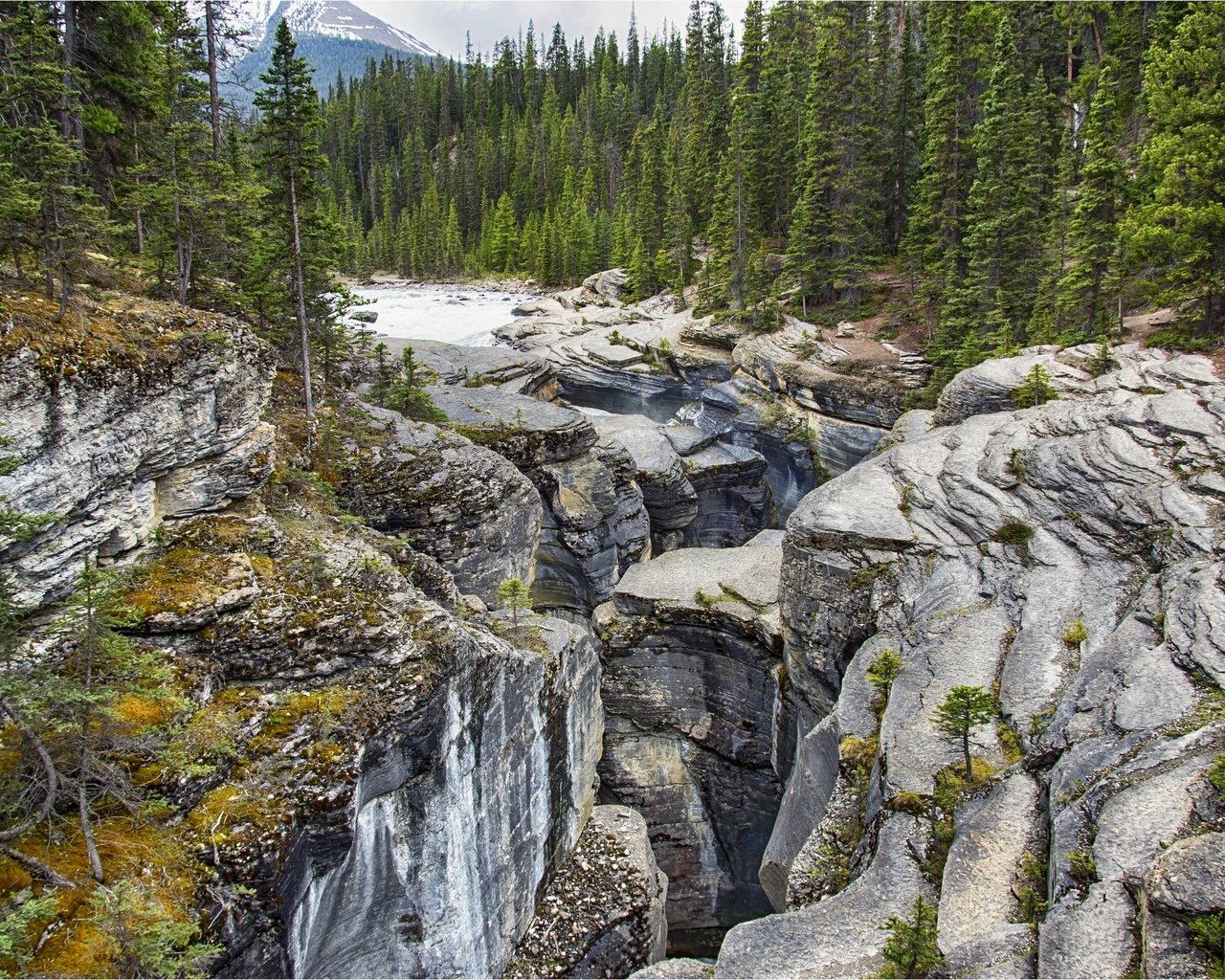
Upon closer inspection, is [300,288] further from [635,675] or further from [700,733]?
[700,733]

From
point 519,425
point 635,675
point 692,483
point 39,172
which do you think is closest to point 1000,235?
point 692,483

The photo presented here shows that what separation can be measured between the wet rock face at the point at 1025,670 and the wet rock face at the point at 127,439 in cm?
1286

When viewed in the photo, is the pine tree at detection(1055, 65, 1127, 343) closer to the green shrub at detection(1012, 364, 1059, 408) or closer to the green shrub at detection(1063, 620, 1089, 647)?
the green shrub at detection(1012, 364, 1059, 408)

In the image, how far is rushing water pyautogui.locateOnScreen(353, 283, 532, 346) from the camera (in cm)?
5516

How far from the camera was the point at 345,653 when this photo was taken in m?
14.5

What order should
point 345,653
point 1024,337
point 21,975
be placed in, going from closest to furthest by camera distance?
point 21,975 → point 345,653 → point 1024,337

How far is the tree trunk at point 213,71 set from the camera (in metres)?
22.6

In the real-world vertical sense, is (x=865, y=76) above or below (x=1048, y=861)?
above

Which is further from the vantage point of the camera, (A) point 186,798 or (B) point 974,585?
(B) point 974,585

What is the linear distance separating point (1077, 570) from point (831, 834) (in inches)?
316

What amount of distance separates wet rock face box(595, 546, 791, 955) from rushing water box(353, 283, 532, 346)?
2879cm

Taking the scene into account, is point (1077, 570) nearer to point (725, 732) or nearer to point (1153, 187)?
point (725, 732)

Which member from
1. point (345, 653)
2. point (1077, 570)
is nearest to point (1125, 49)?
point (1077, 570)

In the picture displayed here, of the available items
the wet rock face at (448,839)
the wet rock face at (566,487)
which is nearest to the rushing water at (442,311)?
the wet rock face at (566,487)
